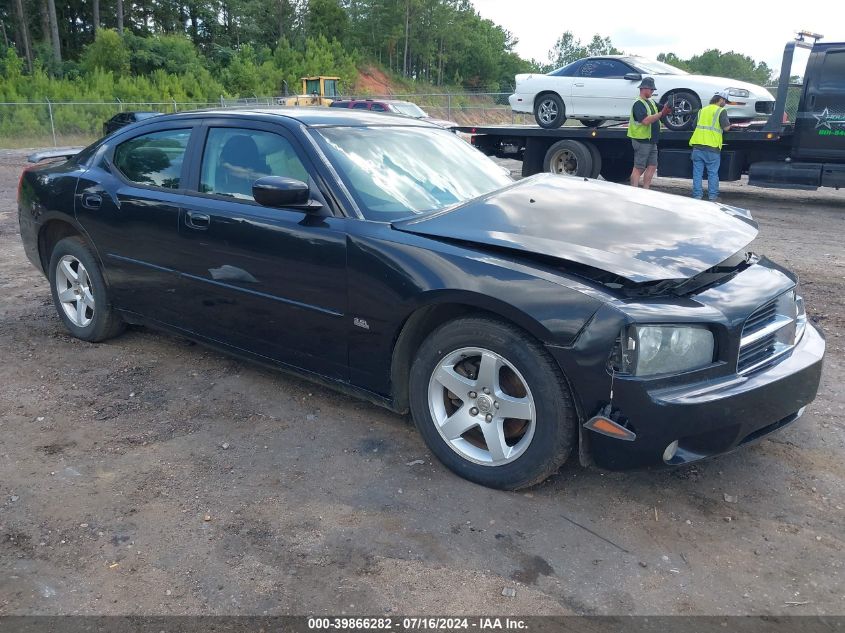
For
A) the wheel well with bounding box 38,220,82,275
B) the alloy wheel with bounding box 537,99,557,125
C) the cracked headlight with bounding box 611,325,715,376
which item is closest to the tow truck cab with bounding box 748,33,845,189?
the alloy wheel with bounding box 537,99,557,125

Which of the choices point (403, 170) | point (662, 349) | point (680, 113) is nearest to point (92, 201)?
point (403, 170)

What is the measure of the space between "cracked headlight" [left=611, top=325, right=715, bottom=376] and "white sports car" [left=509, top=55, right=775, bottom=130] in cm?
1080

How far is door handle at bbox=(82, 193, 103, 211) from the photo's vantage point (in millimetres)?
4641

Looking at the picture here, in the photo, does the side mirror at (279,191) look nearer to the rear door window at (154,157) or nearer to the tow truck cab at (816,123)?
the rear door window at (154,157)

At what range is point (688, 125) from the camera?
41.1 ft

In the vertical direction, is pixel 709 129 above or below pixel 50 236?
above

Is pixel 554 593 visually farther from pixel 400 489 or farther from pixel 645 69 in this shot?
pixel 645 69

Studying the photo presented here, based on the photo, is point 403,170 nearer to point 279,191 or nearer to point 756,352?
point 279,191

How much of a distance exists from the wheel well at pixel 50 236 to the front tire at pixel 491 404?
3.19 m

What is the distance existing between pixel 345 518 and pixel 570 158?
1141cm

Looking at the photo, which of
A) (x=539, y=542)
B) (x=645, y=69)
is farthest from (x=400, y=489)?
(x=645, y=69)

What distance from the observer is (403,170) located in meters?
3.85

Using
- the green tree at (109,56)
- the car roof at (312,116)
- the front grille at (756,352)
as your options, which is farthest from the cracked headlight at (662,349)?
the green tree at (109,56)

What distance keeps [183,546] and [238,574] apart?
318mm
